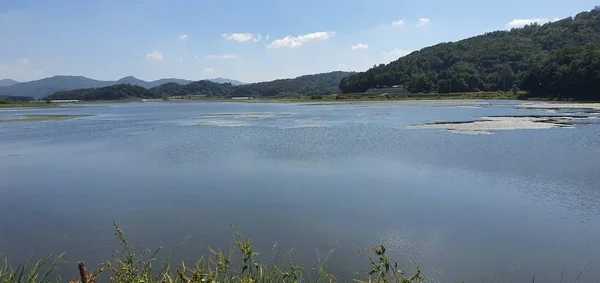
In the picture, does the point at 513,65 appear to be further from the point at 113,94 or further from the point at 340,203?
the point at 113,94

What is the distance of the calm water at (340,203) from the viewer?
686cm

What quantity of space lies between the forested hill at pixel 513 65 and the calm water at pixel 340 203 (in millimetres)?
44982

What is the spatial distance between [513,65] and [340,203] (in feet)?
343

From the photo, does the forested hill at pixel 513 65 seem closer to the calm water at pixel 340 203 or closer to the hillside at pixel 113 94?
the calm water at pixel 340 203

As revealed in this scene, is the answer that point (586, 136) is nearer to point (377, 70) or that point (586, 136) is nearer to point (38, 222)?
point (38, 222)

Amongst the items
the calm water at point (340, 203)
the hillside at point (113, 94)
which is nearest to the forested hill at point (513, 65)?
the calm water at point (340, 203)

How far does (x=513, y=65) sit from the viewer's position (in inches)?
3989

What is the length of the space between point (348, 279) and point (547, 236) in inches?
149

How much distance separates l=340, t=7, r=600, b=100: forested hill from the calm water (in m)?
45.0

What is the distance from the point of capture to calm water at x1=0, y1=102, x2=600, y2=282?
22.5ft

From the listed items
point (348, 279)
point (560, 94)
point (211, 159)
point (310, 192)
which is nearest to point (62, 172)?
point (211, 159)

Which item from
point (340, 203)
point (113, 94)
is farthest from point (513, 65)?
point (113, 94)

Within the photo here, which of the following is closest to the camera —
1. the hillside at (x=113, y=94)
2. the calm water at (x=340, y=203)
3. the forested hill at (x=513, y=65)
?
the calm water at (x=340, y=203)

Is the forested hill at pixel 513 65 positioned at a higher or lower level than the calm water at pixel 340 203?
higher
